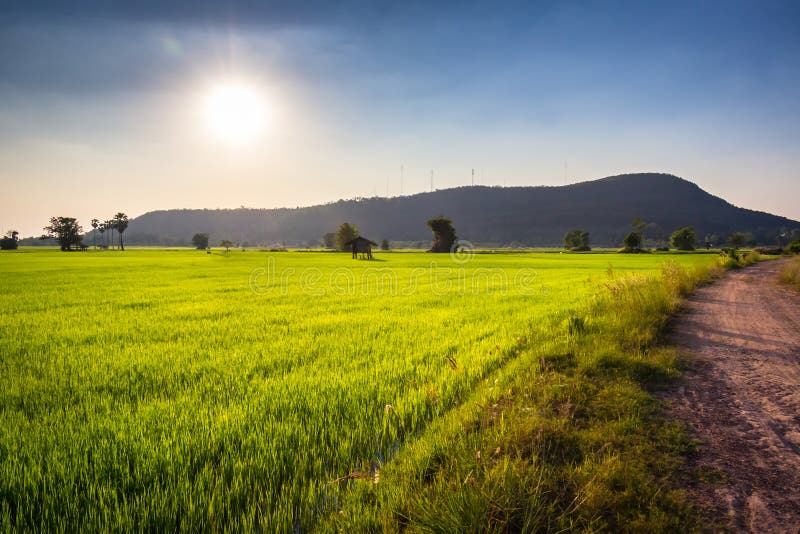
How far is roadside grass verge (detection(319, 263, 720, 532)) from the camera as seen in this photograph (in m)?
2.25

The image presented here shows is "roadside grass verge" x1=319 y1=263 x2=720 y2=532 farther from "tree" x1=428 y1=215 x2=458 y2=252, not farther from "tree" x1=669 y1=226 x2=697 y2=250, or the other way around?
"tree" x1=669 y1=226 x2=697 y2=250

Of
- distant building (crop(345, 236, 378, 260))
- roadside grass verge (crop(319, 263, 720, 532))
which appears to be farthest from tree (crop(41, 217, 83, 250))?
roadside grass verge (crop(319, 263, 720, 532))

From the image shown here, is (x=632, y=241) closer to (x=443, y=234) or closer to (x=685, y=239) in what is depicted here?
(x=685, y=239)

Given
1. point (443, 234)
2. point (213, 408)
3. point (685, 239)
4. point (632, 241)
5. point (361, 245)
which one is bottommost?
point (213, 408)

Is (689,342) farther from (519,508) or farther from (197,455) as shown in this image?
(197,455)

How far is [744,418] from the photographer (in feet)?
13.0

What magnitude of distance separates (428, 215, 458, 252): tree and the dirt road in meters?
114

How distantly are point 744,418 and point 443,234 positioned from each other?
120 meters

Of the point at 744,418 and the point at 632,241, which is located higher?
the point at 632,241

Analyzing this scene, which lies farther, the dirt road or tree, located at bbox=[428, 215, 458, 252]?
tree, located at bbox=[428, 215, 458, 252]

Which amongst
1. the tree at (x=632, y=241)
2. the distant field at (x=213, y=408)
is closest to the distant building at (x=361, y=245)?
the distant field at (x=213, y=408)

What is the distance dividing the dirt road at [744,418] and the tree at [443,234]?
374ft

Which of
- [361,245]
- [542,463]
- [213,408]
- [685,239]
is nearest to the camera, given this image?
[542,463]

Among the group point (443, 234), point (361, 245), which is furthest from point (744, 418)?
point (443, 234)
